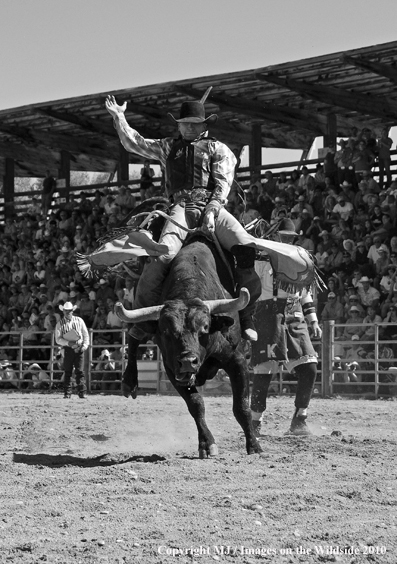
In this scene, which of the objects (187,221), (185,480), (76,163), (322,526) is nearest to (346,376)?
(187,221)

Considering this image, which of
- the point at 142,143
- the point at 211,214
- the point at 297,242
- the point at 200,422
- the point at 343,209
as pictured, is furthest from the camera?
the point at 343,209

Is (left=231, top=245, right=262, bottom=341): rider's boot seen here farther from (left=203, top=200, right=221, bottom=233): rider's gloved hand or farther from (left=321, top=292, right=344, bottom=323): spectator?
(left=321, top=292, right=344, bottom=323): spectator

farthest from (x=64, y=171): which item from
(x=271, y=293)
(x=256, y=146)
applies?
(x=271, y=293)

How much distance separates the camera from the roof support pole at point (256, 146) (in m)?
23.5

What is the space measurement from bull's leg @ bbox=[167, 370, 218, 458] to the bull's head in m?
0.27

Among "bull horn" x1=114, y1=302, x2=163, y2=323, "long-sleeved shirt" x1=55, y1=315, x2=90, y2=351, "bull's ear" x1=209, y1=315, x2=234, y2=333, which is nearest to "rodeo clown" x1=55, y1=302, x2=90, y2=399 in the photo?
"long-sleeved shirt" x1=55, y1=315, x2=90, y2=351

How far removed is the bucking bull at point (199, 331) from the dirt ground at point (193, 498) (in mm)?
404

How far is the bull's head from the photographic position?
728cm

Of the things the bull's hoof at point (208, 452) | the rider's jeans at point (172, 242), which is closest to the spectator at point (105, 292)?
the rider's jeans at point (172, 242)

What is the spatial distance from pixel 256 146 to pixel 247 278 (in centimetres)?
1548

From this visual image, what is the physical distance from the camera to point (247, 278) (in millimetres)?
8555

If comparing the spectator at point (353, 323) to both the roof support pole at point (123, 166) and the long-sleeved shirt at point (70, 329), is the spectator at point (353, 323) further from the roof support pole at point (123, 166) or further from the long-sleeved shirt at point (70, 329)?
the roof support pole at point (123, 166)

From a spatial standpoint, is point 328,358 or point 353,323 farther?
point 353,323

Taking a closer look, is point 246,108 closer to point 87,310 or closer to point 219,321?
point 87,310
